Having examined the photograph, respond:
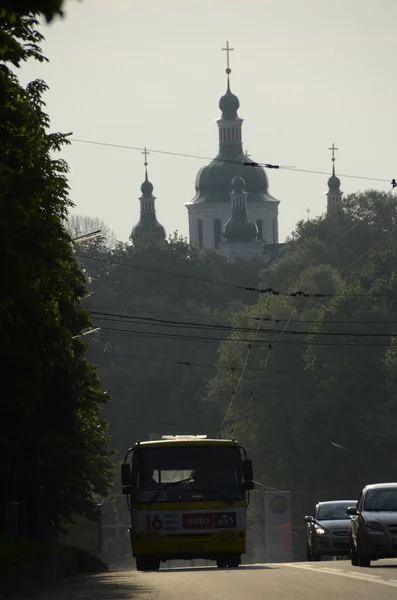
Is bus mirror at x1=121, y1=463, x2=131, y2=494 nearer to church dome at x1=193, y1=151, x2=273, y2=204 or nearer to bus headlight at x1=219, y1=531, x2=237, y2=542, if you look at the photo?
bus headlight at x1=219, y1=531, x2=237, y2=542

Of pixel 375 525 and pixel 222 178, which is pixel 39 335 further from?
pixel 222 178

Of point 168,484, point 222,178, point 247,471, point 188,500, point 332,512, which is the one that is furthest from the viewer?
point 222,178

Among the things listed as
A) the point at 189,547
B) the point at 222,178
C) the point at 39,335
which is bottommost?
the point at 189,547

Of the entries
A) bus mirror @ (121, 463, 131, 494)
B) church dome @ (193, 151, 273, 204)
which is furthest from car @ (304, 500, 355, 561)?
church dome @ (193, 151, 273, 204)

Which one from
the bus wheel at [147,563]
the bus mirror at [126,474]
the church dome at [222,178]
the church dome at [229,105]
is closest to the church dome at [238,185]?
the church dome at [222,178]

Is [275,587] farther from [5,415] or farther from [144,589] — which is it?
[5,415]

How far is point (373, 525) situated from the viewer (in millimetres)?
23594

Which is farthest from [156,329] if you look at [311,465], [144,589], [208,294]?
[144,589]

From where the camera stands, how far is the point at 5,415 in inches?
964

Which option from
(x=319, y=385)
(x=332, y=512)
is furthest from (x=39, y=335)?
(x=319, y=385)

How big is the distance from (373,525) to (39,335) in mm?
6249

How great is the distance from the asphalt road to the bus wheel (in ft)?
21.0

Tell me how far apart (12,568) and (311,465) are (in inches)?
2808

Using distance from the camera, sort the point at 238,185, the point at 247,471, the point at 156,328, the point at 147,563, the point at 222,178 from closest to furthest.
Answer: the point at 247,471
the point at 147,563
the point at 156,328
the point at 238,185
the point at 222,178
